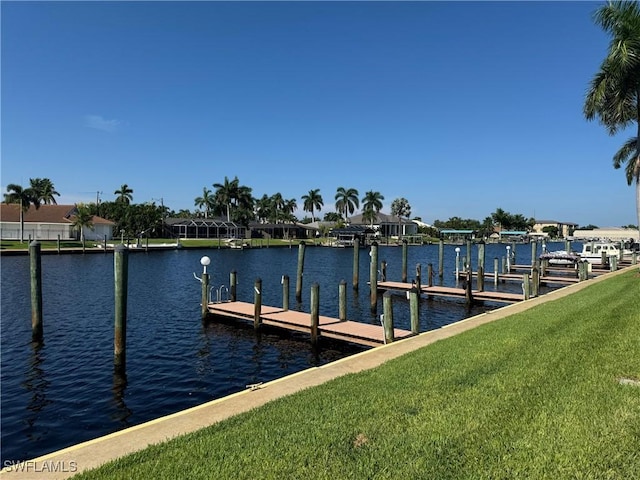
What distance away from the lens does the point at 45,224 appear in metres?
83.4

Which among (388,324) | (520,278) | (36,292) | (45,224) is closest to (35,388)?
(36,292)

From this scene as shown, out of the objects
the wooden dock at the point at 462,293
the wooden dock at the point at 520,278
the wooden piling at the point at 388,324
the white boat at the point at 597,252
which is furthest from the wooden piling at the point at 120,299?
the white boat at the point at 597,252

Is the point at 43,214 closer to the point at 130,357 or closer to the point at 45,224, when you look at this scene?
the point at 45,224

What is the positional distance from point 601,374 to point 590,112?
876 inches

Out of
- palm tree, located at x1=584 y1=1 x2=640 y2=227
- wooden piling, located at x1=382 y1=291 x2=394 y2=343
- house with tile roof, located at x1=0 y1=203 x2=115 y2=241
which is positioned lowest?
wooden piling, located at x1=382 y1=291 x2=394 y2=343

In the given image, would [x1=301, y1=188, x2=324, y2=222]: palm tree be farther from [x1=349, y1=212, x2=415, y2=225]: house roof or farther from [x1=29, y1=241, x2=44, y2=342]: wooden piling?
[x1=29, y1=241, x2=44, y2=342]: wooden piling

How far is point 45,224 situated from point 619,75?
296 ft

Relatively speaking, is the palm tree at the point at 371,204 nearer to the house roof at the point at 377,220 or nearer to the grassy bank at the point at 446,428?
the house roof at the point at 377,220

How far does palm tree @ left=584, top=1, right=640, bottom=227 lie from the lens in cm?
2164

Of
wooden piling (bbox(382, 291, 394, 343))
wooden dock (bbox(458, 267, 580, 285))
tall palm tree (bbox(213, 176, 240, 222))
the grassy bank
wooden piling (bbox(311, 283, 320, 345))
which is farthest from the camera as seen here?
tall palm tree (bbox(213, 176, 240, 222))

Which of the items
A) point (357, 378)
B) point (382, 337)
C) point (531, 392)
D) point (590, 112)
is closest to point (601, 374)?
point (531, 392)

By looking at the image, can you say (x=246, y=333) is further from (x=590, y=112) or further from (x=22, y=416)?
(x=590, y=112)

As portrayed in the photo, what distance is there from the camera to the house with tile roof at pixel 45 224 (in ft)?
265

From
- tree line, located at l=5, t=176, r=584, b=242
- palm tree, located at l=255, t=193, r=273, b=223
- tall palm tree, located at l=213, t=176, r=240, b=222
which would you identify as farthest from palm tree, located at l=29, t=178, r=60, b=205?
palm tree, located at l=255, t=193, r=273, b=223
